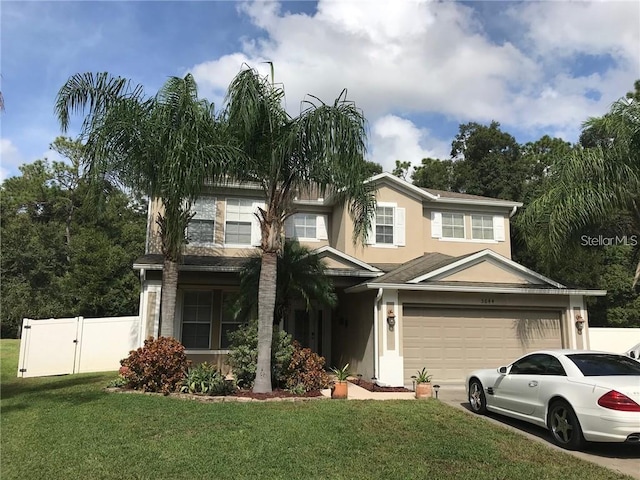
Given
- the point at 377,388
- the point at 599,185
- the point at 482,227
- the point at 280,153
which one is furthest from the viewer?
the point at 482,227

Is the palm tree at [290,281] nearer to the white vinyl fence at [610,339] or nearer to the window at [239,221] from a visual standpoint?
the window at [239,221]

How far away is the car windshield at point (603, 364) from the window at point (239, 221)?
11.7 metres

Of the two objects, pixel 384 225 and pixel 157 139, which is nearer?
pixel 157 139

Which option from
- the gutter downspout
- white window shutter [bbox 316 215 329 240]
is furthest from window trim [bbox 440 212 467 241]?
the gutter downspout

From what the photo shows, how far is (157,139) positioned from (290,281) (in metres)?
5.09

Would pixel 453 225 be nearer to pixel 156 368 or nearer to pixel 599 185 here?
pixel 599 185

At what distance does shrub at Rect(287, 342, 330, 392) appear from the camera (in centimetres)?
1173

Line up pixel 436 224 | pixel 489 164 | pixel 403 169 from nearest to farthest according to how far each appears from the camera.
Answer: pixel 436 224 → pixel 489 164 → pixel 403 169

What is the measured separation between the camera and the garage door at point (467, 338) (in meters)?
14.3

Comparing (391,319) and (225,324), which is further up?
(391,319)

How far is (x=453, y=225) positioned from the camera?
1905 centimetres

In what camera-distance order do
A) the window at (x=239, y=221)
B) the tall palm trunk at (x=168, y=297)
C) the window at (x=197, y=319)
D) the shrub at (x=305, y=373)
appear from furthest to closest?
the window at (x=239, y=221), the window at (x=197, y=319), the tall palm trunk at (x=168, y=297), the shrub at (x=305, y=373)

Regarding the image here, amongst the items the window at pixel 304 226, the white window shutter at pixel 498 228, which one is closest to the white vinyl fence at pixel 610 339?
the white window shutter at pixel 498 228

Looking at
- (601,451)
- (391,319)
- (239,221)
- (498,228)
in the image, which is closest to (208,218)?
(239,221)
